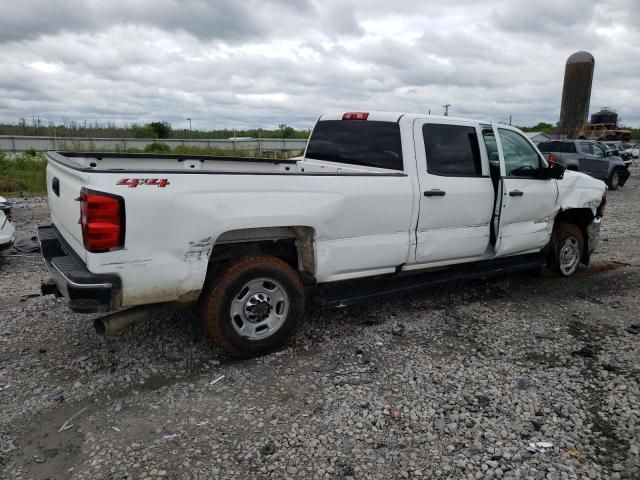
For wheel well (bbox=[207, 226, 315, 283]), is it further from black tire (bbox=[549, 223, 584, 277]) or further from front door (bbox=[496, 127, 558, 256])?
black tire (bbox=[549, 223, 584, 277])

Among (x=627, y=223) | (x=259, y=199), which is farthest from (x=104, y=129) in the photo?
(x=259, y=199)

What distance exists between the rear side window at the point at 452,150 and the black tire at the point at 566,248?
190 centimetres

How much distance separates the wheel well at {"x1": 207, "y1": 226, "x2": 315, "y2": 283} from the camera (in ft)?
13.1

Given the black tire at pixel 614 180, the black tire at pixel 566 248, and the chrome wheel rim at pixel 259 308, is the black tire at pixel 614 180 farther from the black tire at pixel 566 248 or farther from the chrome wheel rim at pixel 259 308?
the chrome wheel rim at pixel 259 308

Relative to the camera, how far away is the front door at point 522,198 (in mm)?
5492

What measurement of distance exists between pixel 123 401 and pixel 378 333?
227cm

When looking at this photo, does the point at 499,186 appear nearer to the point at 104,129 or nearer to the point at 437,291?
the point at 437,291

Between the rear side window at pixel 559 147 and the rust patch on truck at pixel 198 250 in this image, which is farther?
the rear side window at pixel 559 147

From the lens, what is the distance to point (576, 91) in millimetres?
31250

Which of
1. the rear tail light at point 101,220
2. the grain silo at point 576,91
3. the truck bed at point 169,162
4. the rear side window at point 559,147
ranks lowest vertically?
the rear tail light at point 101,220

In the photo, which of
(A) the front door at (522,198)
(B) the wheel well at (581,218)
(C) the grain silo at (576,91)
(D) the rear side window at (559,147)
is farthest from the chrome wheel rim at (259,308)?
(C) the grain silo at (576,91)

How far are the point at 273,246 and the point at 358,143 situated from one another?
1.56 m

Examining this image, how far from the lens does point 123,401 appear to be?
357 centimetres

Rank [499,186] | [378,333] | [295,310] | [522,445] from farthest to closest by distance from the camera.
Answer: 1. [499,186]
2. [378,333]
3. [295,310]
4. [522,445]
